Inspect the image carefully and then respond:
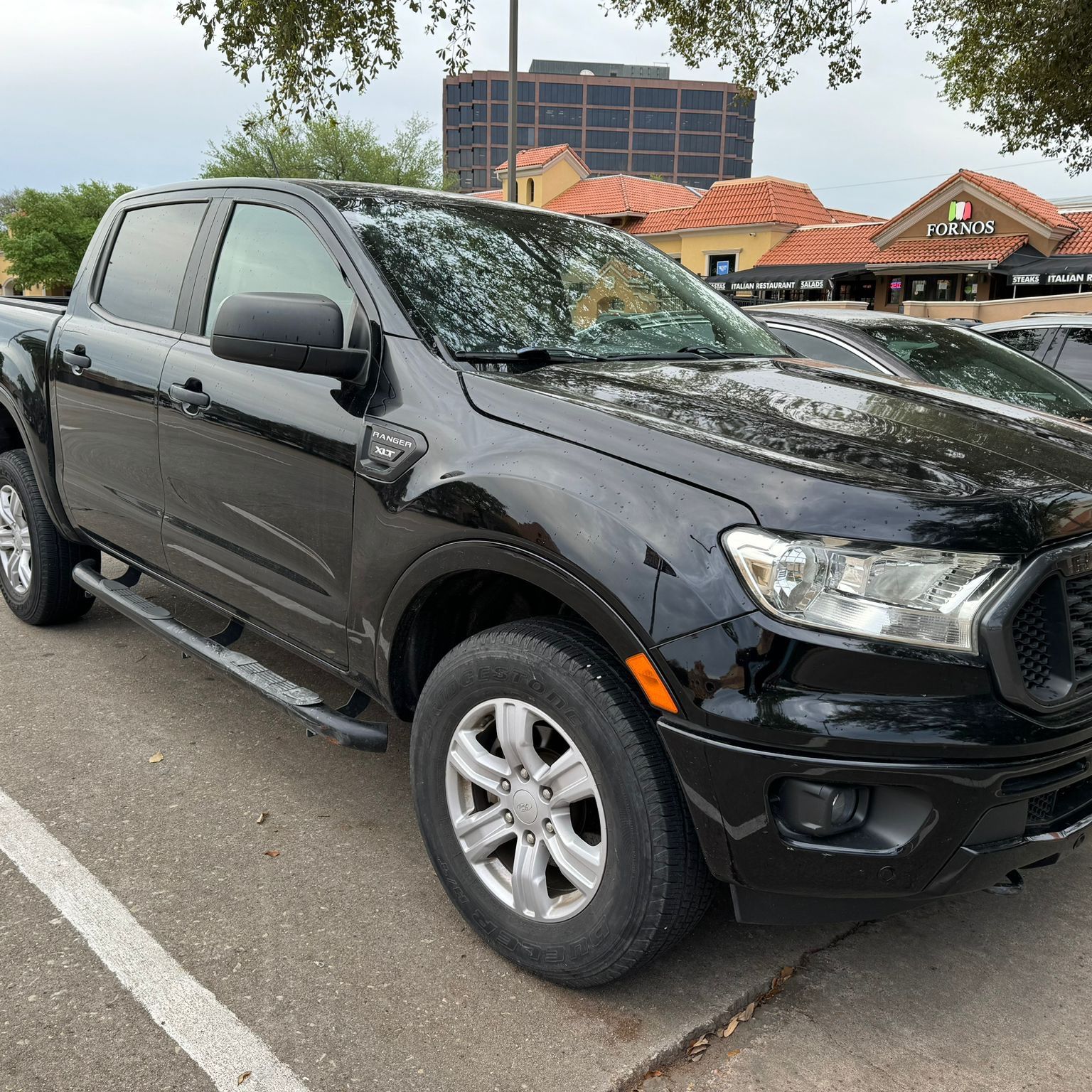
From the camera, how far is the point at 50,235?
57406mm

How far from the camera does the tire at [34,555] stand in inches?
177

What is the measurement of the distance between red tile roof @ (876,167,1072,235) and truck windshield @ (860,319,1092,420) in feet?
101

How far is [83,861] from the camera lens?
288 cm

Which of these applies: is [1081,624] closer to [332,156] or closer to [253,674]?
[253,674]

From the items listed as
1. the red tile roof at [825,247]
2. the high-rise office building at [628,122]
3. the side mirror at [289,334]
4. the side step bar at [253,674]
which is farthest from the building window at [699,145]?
the side mirror at [289,334]

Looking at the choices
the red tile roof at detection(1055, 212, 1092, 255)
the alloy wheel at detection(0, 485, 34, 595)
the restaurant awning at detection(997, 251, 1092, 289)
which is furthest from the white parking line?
the red tile roof at detection(1055, 212, 1092, 255)

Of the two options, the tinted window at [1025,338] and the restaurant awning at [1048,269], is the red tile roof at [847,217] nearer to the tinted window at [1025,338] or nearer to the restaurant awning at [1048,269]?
the restaurant awning at [1048,269]

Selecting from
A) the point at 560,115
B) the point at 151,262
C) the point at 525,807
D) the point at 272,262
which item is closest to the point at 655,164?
the point at 560,115

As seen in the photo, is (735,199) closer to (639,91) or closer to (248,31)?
(248,31)

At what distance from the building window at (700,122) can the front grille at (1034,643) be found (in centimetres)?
14207

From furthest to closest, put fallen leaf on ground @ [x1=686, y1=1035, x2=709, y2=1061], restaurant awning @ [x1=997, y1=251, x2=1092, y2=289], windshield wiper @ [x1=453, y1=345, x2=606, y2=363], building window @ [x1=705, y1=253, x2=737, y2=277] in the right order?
building window @ [x1=705, y1=253, x2=737, y2=277], restaurant awning @ [x1=997, y1=251, x2=1092, y2=289], windshield wiper @ [x1=453, y1=345, x2=606, y2=363], fallen leaf on ground @ [x1=686, y1=1035, x2=709, y2=1061]

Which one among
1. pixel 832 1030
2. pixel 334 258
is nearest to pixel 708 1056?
pixel 832 1030

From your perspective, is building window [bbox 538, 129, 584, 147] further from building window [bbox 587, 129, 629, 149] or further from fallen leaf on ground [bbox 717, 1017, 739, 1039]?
fallen leaf on ground [bbox 717, 1017, 739, 1039]

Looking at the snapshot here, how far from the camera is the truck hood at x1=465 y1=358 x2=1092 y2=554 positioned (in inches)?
76.9
